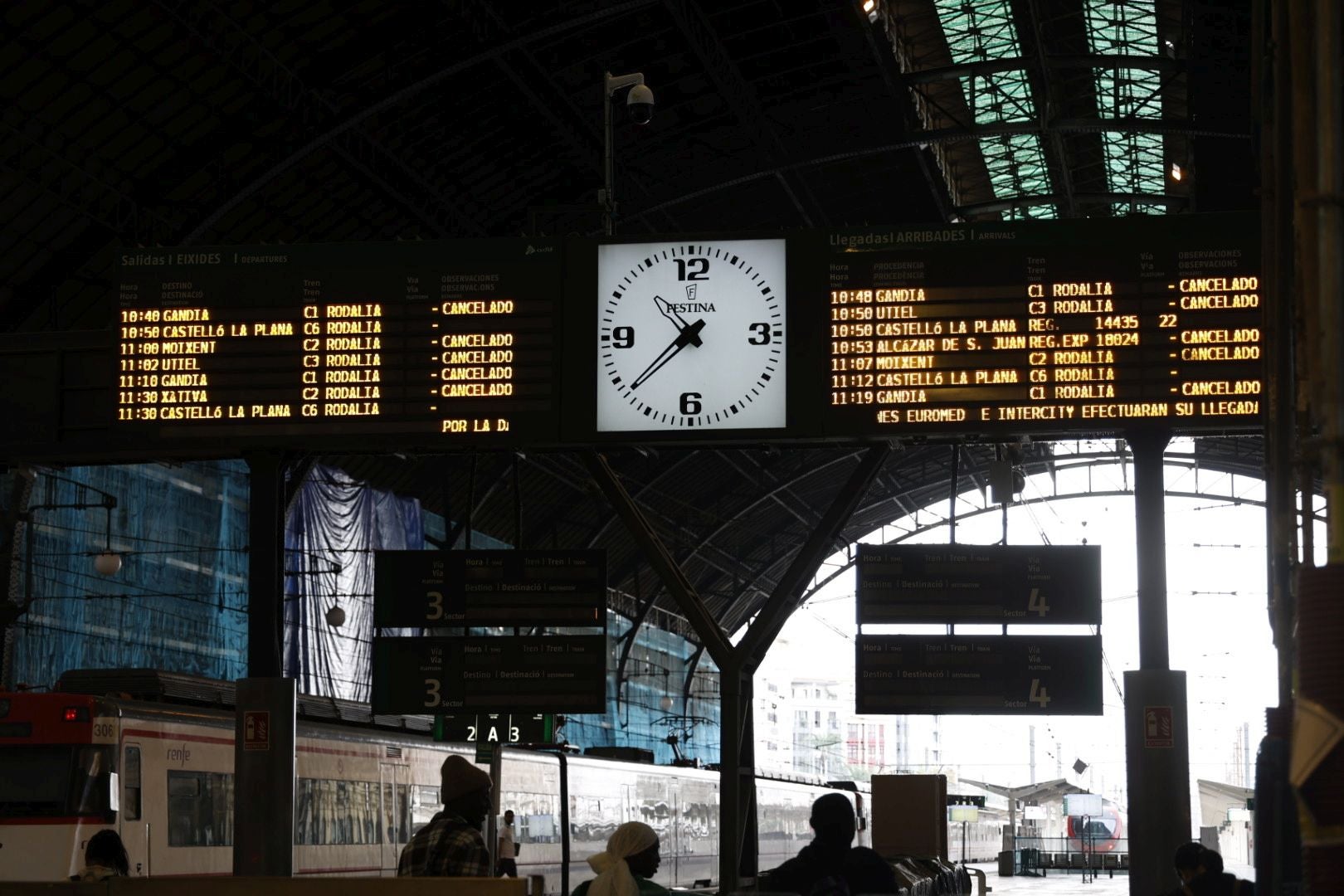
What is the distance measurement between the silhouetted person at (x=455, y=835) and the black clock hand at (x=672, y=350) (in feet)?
23.6

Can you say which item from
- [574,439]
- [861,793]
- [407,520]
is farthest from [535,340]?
[861,793]

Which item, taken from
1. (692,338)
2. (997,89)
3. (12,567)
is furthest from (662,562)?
(997,89)

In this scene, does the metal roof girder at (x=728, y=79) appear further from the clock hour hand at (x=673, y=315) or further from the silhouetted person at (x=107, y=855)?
the silhouetted person at (x=107, y=855)

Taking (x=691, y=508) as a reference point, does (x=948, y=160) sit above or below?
above

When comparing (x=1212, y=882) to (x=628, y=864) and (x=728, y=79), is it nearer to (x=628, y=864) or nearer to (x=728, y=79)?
(x=628, y=864)

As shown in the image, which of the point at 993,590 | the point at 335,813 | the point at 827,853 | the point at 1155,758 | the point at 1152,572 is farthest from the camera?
the point at 335,813

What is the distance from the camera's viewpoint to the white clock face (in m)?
14.6

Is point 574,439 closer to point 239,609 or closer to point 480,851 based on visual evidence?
point 480,851

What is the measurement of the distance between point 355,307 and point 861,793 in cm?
3413

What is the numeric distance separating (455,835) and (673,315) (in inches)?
307

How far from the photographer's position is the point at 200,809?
19.1 metres

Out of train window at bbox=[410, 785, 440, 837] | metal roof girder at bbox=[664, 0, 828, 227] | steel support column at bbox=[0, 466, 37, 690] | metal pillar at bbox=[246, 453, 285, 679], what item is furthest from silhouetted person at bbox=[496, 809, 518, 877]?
metal roof girder at bbox=[664, 0, 828, 227]

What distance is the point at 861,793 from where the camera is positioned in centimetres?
4662

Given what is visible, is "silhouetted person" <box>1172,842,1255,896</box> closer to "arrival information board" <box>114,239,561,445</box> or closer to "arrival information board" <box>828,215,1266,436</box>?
"arrival information board" <box>828,215,1266,436</box>
